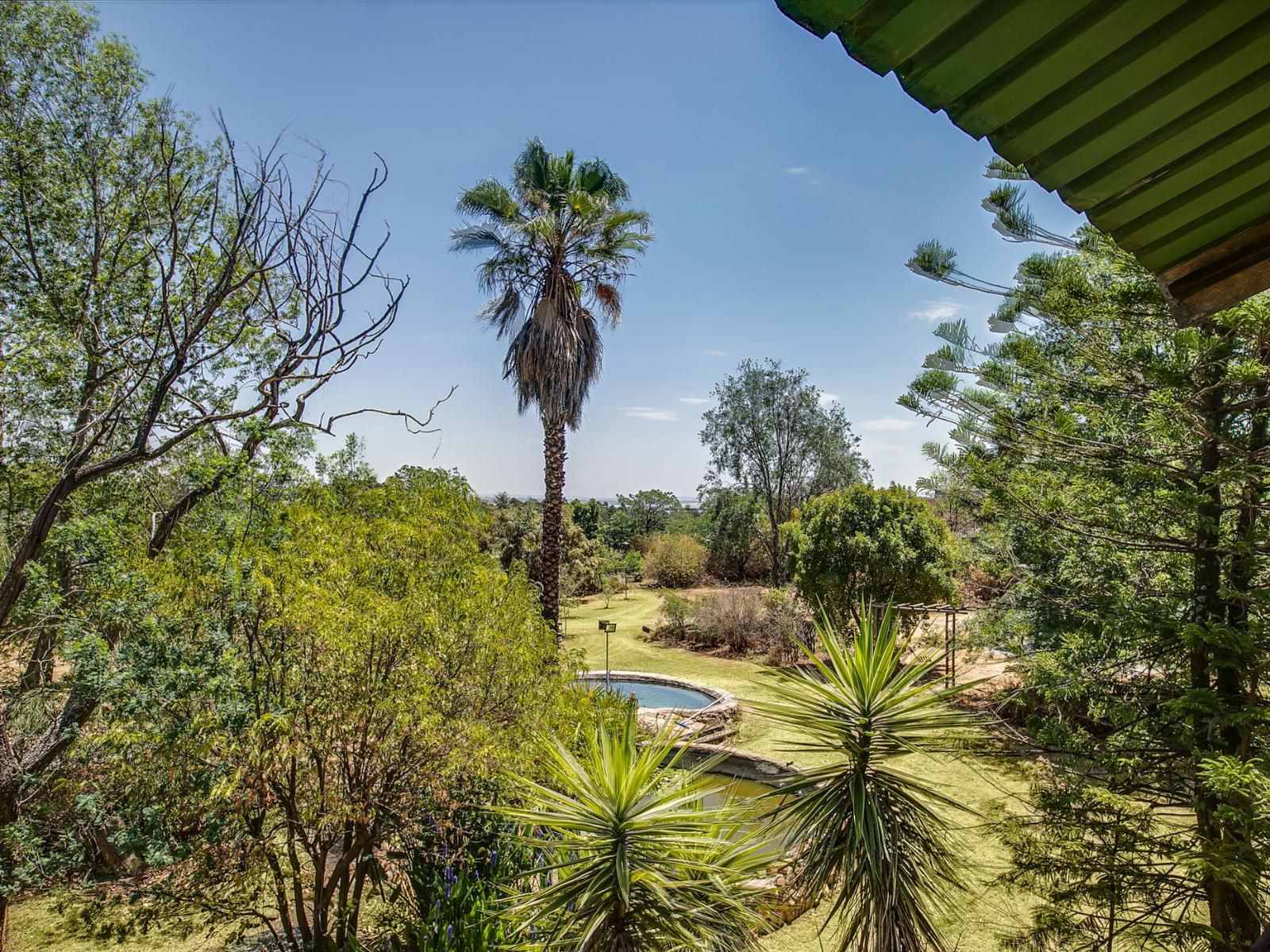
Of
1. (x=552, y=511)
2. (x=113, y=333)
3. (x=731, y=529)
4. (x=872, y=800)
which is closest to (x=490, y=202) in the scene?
(x=552, y=511)

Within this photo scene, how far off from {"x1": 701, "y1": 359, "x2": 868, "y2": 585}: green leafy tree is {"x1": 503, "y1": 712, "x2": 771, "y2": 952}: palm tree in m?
23.1

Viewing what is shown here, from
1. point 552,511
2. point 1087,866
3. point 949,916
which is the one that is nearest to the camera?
point 1087,866

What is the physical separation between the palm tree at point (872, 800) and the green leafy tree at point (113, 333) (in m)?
3.61

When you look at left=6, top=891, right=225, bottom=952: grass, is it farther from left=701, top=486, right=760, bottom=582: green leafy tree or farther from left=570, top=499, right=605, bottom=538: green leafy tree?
left=570, top=499, right=605, bottom=538: green leafy tree

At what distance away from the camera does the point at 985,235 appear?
7246 mm

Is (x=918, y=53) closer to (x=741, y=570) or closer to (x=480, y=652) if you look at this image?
(x=480, y=652)

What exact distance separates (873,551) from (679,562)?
15.1 meters

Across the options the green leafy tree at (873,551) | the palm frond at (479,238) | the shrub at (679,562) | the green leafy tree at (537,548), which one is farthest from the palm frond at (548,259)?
the shrub at (679,562)

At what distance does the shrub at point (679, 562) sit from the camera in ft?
94.1

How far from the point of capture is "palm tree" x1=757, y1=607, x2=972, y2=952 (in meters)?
3.53

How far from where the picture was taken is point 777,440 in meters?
26.5

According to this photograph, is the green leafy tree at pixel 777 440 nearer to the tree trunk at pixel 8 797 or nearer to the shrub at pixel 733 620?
the shrub at pixel 733 620

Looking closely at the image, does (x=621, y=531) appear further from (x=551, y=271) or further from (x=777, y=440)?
(x=551, y=271)

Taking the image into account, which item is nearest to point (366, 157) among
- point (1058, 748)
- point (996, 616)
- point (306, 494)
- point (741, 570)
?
point (306, 494)
